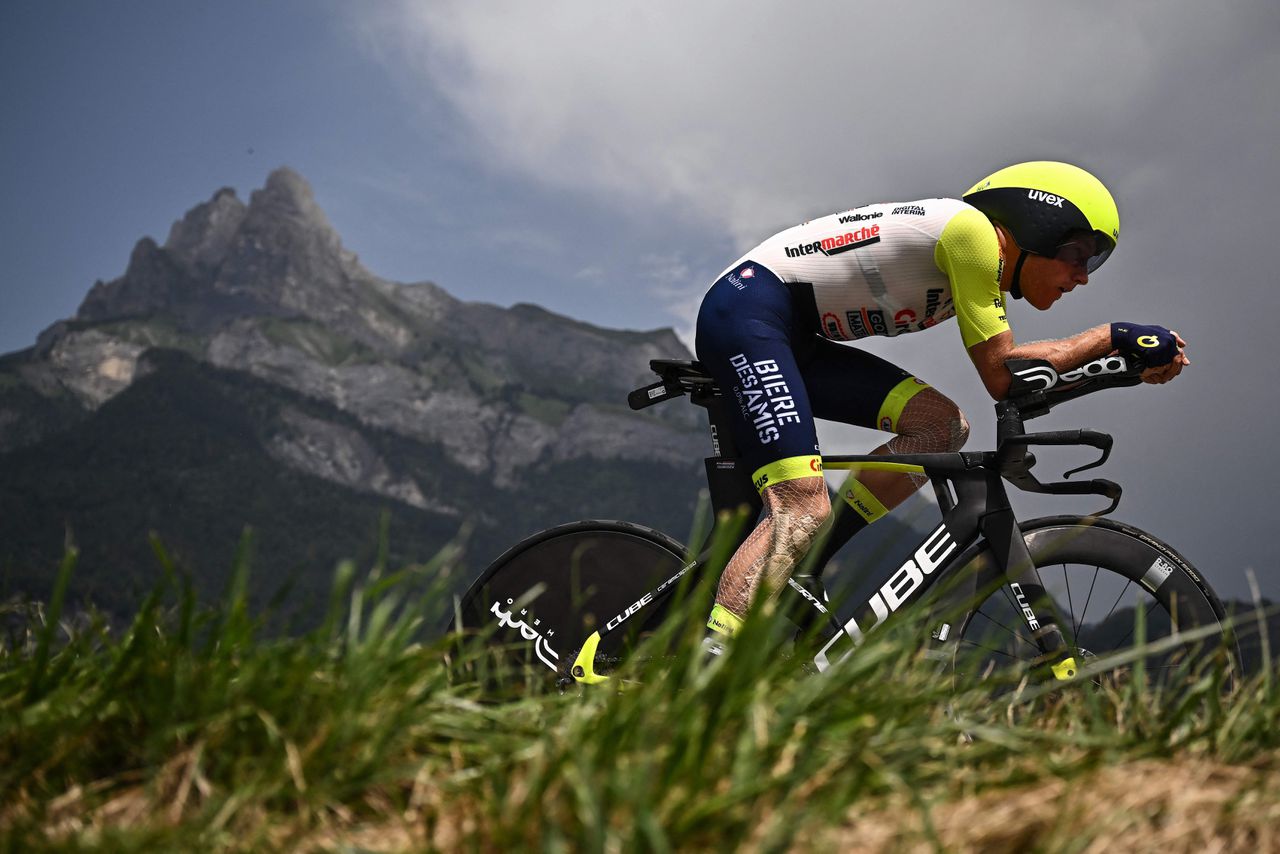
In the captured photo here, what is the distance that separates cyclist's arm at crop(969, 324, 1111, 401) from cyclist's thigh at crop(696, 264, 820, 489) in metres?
0.77

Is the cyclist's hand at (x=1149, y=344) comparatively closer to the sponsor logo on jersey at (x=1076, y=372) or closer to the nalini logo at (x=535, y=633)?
the sponsor logo on jersey at (x=1076, y=372)

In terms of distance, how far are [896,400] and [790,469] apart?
2.64 feet

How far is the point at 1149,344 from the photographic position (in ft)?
13.0

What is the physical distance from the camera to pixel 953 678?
2.26m

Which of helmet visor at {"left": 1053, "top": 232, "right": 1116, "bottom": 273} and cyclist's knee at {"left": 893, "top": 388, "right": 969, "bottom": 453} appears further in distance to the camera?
cyclist's knee at {"left": 893, "top": 388, "right": 969, "bottom": 453}

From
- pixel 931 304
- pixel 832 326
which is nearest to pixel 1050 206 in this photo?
pixel 931 304

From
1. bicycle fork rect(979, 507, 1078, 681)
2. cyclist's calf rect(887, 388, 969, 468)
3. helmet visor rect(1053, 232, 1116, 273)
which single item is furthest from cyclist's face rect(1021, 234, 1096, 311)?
bicycle fork rect(979, 507, 1078, 681)

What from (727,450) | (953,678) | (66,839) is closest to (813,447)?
(727,450)

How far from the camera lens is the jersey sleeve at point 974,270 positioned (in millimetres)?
3990

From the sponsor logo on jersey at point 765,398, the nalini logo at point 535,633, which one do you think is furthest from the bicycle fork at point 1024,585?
the nalini logo at point 535,633

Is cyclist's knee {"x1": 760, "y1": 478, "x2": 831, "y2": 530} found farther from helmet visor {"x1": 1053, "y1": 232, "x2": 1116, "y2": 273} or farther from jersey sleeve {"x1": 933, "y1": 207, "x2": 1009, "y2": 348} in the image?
helmet visor {"x1": 1053, "y1": 232, "x2": 1116, "y2": 273}

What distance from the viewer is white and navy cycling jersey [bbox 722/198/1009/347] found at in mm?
4020

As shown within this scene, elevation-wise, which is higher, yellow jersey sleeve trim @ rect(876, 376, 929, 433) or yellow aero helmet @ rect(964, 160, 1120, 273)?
yellow aero helmet @ rect(964, 160, 1120, 273)

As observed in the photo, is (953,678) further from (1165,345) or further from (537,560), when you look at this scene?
(537,560)
